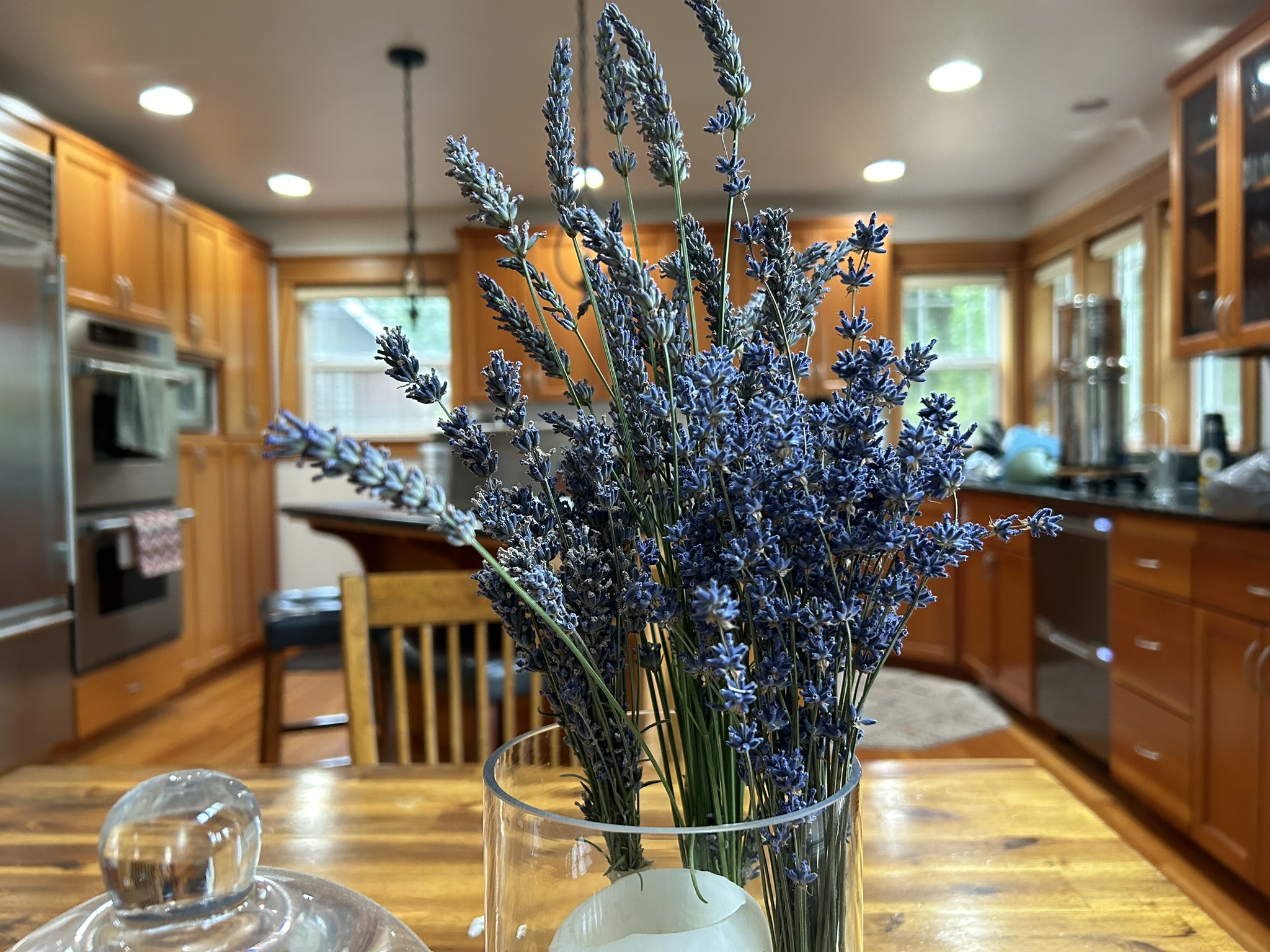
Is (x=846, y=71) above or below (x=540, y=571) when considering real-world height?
above

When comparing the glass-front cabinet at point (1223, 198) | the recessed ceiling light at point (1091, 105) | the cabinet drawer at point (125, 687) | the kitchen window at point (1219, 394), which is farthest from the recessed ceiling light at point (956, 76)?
the cabinet drawer at point (125, 687)

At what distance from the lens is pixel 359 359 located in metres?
5.46

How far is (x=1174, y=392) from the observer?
12.6 ft

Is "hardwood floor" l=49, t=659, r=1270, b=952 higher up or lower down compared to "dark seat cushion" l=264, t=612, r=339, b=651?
lower down

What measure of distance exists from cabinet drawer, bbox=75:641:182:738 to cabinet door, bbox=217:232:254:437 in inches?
53.2

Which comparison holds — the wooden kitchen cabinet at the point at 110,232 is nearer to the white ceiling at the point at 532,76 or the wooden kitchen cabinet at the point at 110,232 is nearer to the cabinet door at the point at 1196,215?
the white ceiling at the point at 532,76

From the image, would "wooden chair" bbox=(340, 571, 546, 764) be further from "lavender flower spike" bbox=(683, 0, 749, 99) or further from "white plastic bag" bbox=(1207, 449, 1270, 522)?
"white plastic bag" bbox=(1207, 449, 1270, 522)

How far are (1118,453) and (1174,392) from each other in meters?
0.48

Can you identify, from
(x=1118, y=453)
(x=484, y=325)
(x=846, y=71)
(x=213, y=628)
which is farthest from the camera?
(x=484, y=325)

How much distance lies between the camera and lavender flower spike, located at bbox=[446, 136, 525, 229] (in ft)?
1.16

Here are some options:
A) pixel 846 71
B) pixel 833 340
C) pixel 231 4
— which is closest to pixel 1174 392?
pixel 833 340

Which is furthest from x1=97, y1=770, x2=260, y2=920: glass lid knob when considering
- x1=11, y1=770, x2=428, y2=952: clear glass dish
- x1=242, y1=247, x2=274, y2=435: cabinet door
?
x1=242, y1=247, x2=274, y2=435: cabinet door

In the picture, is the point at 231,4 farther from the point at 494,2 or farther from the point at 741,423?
the point at 741,423

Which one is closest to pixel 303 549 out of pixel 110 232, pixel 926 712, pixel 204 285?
pixel 204 285
